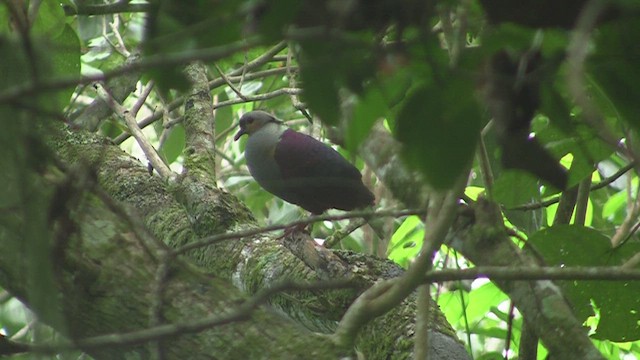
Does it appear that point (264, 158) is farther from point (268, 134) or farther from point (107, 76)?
point (107, 76)

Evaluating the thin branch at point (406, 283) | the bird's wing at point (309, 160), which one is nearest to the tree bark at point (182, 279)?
the thin branch at point (406, 283)

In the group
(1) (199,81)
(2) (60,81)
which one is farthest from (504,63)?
(1) (199,81)

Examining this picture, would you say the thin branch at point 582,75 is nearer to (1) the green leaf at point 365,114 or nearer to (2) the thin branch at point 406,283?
(1) the green leaf at point 365,114

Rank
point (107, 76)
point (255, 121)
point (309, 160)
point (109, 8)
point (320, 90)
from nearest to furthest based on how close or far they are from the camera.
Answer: point (107, 76)
point (320, 90)
point (109, 8)
point (309, 160)
point (255, 121)

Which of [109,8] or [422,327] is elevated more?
[109,8]

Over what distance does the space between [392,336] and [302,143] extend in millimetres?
2080

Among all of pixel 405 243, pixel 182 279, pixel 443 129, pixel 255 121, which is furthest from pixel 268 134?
pixel 443 129

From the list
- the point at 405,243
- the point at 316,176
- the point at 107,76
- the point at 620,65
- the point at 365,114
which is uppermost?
the point at 316,176

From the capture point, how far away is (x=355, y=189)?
395cm

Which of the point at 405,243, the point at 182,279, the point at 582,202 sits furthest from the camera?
the point at 405,243

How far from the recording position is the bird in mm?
3979

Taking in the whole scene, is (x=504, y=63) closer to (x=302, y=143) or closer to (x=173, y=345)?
(x=173, y=345)

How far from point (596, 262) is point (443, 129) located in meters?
1.24

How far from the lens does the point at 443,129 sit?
109 centimetres
